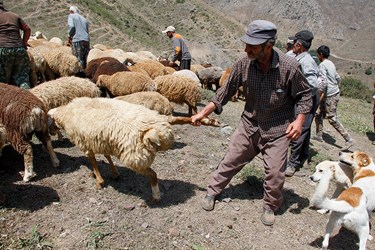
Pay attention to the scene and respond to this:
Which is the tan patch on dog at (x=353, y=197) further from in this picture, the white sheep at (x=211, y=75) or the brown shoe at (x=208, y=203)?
the white sheep at (x=211, y=75)

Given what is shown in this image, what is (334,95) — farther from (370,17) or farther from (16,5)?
(370,17)

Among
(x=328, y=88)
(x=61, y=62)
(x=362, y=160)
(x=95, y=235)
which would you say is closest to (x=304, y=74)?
(x=362, y=160)

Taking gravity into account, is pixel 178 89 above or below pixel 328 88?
below

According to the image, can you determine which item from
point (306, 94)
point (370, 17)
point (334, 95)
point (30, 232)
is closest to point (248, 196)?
point (306, 94)

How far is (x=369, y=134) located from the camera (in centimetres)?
1034

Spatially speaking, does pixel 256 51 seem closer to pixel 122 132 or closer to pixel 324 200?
pixel 324 200

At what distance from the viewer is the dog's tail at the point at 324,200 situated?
3.09 meters

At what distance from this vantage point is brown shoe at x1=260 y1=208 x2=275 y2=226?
154 inches

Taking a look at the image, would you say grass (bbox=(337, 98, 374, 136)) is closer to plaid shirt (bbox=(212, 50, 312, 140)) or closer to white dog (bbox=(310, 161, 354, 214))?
white dog (bbox=(310, 161, 354, 214))

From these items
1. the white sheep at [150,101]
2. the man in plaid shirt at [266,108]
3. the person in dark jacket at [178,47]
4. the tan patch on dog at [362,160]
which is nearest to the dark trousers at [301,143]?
the tan patch on dog at [362,160]

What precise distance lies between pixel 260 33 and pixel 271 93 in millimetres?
714

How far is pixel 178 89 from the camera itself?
7434 mm

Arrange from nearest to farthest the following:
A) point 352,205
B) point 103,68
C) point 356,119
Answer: point 352,205 < point 103,68 < point 356,119

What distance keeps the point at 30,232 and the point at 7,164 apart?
167 cm
